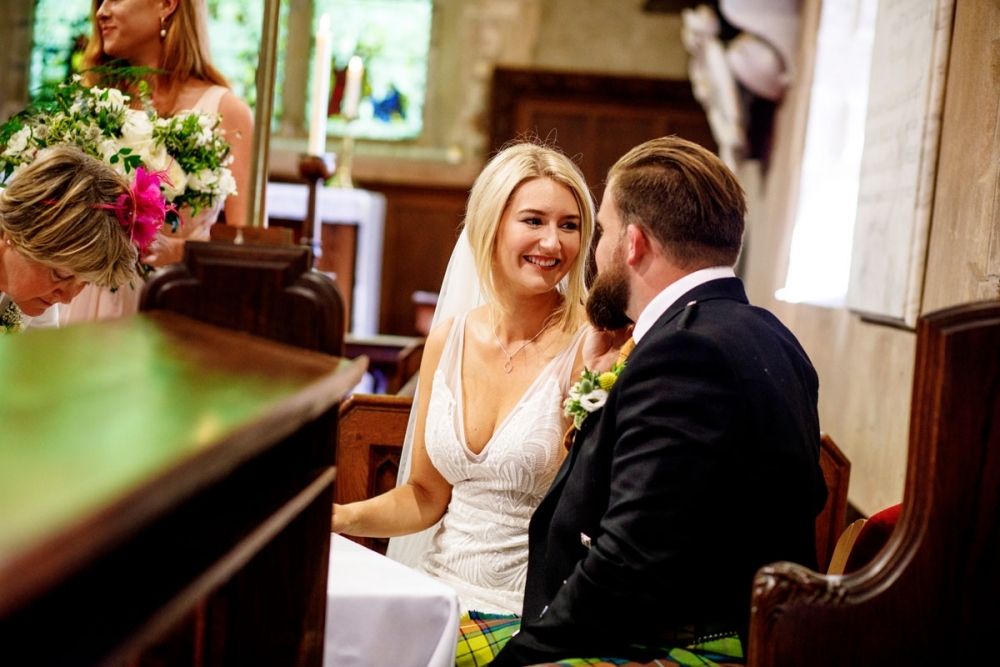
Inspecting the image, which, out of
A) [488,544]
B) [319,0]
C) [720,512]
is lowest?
[488,544]

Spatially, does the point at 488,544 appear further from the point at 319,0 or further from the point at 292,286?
the point at 319,0

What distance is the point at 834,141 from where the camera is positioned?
18.7 feet

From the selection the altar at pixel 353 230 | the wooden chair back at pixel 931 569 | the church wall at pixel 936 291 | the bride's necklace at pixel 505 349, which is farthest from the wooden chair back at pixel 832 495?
the altar at pixel 353 230

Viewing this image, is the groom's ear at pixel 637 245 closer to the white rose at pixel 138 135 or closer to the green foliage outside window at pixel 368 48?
the white rose at pixel 138 135

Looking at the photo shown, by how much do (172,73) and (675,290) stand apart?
188 cm

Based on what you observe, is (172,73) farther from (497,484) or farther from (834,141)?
(834,141)

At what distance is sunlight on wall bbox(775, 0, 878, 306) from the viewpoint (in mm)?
5520

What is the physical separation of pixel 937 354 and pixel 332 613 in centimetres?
118

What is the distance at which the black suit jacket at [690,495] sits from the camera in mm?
1712

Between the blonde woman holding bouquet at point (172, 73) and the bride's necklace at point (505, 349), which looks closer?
the bride's necklace at point (505, 349)

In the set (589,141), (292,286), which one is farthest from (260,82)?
(589,141)

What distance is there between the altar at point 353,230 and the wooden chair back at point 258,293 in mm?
4469

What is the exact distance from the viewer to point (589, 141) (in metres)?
10.4

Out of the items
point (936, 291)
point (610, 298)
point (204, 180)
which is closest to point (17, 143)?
point (204, 180)
